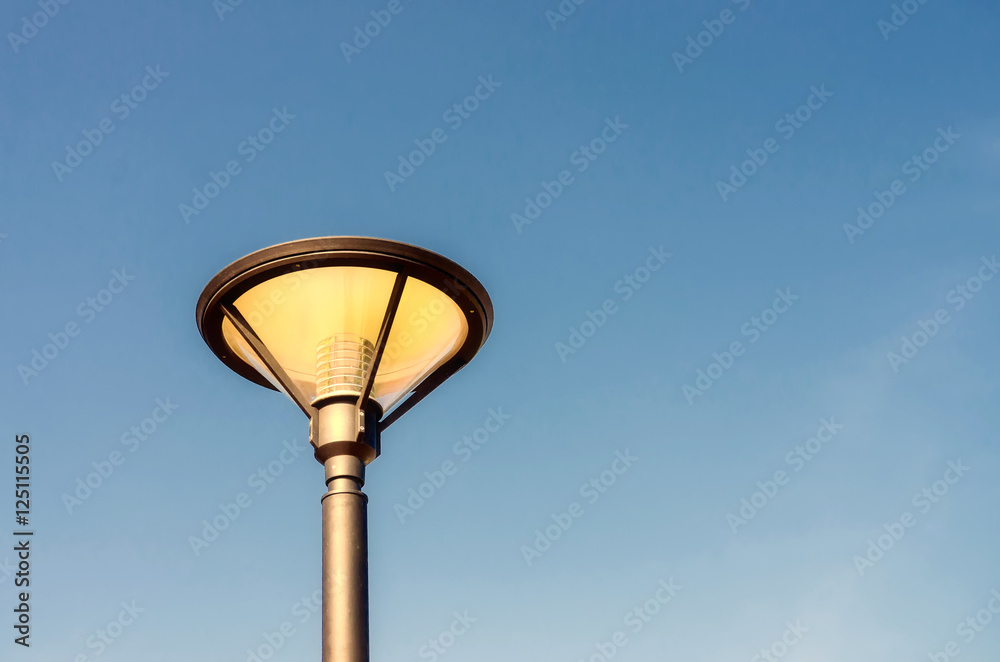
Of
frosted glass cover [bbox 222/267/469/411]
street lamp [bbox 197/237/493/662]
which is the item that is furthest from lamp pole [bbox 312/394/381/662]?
frosted glass cover [bbox 222/267/469/411]

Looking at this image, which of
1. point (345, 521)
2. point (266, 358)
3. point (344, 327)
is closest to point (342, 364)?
point (344, 327)

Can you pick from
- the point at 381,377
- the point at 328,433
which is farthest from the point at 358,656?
the point at 381,377

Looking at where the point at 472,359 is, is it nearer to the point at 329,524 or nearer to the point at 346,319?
the point at 346,319

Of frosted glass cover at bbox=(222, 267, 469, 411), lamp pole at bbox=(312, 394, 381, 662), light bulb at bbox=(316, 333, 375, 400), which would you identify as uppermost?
frosted glass cover at bbox=(222, 267, 469, 411)

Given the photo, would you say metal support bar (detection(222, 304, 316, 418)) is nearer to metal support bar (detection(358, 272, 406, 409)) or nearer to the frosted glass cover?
the frosted glass cover

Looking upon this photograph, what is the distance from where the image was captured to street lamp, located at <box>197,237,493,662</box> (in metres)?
4.02

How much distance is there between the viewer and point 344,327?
13.9ft

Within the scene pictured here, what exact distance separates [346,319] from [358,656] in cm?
146

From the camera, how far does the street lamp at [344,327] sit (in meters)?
4.02

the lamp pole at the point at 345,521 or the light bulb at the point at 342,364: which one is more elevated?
the light bulb at the point at 342,364

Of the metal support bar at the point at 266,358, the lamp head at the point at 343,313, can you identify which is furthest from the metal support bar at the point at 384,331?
the metal support bar at the point at 266,358

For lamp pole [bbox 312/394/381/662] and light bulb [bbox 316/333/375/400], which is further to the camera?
light bulb [bbox 316/333/375/400]

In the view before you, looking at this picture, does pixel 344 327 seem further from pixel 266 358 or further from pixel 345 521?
pixel 345 521

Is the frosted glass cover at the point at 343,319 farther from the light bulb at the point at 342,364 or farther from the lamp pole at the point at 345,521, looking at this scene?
the lamp pole at the point at 345,521
